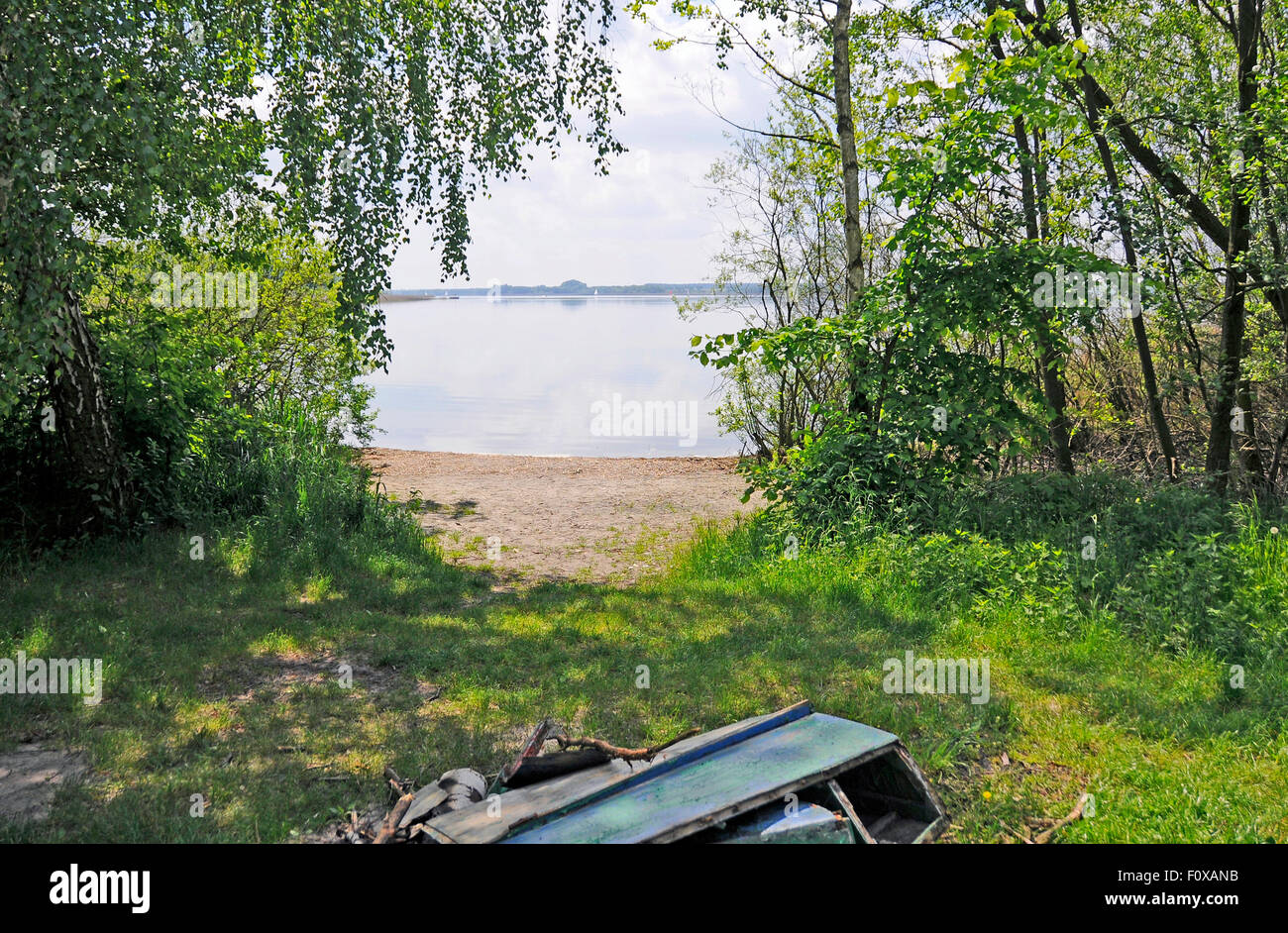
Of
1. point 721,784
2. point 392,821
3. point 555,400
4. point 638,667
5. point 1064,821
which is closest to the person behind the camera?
point 721,784

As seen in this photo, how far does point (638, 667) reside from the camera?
19.4ft

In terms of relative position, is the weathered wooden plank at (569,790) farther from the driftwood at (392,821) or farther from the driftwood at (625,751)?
the driftwood at (392,821)

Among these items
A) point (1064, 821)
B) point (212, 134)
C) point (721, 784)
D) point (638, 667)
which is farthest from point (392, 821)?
point (212, 134)

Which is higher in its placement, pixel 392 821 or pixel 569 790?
pixel 569 790

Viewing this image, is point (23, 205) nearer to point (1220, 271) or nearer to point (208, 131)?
point (208, 131)

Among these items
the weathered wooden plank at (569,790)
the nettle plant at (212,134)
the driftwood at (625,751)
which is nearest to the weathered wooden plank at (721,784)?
the weathered wooden plank at (569,790)

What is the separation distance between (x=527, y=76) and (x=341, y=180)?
2.78 m

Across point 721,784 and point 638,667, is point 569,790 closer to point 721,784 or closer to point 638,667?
point 721,784

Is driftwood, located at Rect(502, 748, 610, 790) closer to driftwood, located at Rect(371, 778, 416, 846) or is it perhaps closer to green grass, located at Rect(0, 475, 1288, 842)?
driftwood, located at Rect(371, 778, 416, 846)

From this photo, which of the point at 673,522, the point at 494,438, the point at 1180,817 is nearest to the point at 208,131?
the point at 673,522

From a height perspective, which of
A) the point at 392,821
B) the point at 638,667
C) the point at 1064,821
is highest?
the point at 638,667

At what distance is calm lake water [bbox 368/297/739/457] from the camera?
23.8 m

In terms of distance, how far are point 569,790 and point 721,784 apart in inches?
26.6

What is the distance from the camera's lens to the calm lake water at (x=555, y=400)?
23.8 meters
